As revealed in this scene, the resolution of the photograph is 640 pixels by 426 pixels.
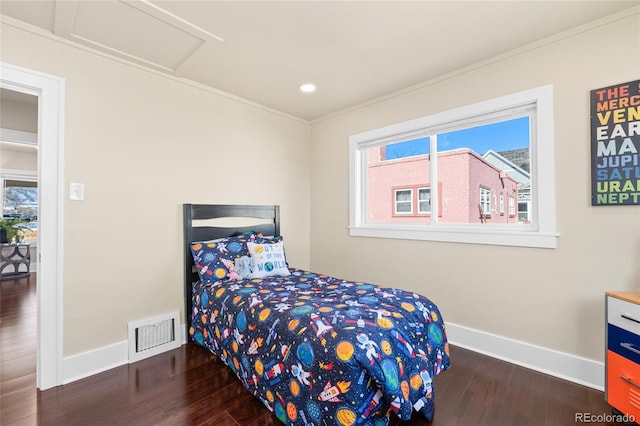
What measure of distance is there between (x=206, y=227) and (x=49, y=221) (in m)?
1.15

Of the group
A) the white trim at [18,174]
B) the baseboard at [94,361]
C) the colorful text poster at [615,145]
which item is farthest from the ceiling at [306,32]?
the white trim at [18,174]

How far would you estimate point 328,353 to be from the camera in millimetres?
1385

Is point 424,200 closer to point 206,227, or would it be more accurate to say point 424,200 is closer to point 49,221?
point 206,227

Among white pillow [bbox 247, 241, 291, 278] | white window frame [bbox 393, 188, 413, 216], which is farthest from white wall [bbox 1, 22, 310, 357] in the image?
white window frame [bbox 393, 188, 413, 216]

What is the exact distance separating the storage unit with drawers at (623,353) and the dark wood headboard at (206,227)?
9.58ft

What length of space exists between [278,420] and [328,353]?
645 millimetres

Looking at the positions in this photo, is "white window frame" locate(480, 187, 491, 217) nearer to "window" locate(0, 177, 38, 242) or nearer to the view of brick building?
the view of brick building

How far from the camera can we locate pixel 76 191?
214 cm

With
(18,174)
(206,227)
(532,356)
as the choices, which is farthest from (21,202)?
(532,356)

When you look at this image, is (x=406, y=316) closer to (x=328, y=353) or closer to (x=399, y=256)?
(x=328, y=353)

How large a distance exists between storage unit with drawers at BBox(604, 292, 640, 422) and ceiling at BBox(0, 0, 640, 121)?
72.1 inches

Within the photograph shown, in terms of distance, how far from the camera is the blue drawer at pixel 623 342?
1544 mm

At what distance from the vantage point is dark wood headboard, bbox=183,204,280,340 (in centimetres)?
272

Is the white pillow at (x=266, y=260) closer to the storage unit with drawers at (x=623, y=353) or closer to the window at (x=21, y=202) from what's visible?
the storage unit with drawers at (x=623, y=353)
